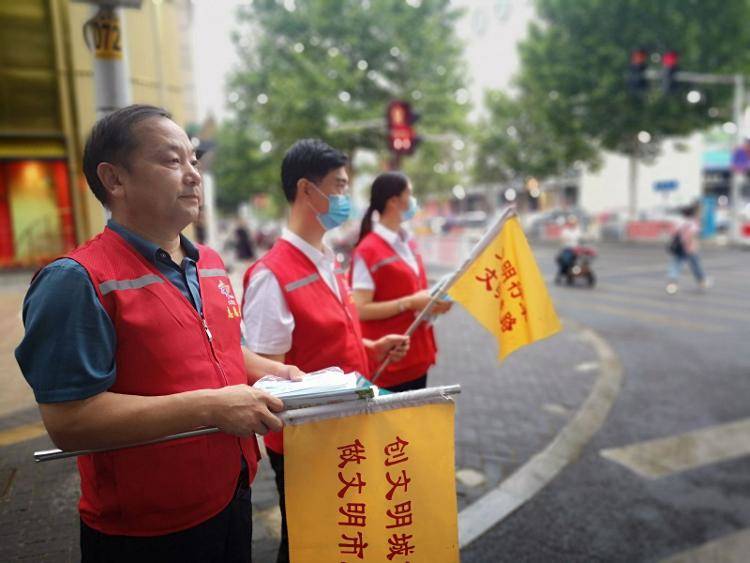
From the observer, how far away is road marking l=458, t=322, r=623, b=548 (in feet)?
11.0

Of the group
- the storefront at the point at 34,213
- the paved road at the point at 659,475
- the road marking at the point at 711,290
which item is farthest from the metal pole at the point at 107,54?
the road marking at the point at 711,290

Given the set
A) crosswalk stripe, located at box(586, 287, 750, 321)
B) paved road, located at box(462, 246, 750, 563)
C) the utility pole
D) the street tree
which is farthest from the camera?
the street tree

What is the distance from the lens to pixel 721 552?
3033 mm

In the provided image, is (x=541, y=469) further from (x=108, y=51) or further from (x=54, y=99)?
(x=54, y=99)

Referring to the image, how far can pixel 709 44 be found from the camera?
21.9m

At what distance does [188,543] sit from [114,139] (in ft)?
3.70

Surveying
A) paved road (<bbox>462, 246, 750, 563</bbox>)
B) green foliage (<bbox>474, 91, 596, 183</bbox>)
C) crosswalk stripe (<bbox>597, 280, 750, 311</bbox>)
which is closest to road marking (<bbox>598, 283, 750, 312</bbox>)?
crosswalk stripe (<bbox>597, 280, 750, 311</bbox>)

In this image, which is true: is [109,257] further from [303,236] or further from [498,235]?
[498,235]

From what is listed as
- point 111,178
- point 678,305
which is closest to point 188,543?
point 111,178

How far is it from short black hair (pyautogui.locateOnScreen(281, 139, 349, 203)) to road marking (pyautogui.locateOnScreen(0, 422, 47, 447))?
7.05 feet

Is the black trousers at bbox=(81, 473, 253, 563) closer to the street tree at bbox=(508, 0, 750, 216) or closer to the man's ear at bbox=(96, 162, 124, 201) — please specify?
the man's ear at bbox=(96, 162, 124, 201)

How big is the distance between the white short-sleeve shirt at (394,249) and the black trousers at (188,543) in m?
1.61

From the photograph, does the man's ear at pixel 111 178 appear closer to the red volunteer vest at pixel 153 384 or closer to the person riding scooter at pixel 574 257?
the red volunteer vest at pixel 153 384

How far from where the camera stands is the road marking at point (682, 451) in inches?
159
